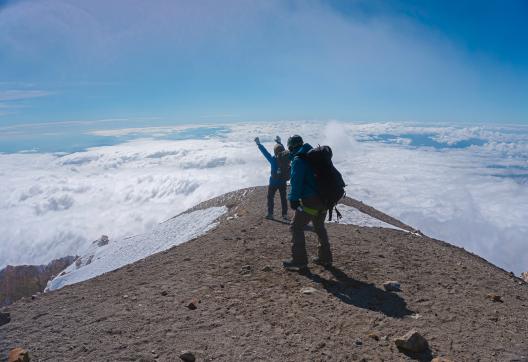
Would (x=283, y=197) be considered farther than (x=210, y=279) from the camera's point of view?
Yes

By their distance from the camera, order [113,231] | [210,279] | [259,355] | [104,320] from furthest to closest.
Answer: [113,231] < [210,279] < [104,320] < [259,355]

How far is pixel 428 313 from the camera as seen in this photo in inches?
221

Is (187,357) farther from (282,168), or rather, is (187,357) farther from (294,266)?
(282,168)

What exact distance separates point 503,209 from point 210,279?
213 m

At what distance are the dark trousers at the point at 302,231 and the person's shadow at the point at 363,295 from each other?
42 centimetres

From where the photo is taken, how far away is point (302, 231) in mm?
7238

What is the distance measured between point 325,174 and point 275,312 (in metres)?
2.79

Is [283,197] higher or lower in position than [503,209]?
higher

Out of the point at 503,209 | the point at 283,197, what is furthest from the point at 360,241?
the point at 503,209

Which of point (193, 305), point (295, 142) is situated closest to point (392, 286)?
point (295, 142)

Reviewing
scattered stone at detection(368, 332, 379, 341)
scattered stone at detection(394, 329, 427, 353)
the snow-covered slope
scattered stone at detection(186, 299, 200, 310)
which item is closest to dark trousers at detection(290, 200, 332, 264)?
scattered stone at detection(186, 299, 200, 310)

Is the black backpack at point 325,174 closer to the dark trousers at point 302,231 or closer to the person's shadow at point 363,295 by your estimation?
the dark trousers at point 302,231

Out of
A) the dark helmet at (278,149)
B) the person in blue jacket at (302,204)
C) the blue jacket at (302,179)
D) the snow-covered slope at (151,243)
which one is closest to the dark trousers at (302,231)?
the person in blue jacket at (302,204)

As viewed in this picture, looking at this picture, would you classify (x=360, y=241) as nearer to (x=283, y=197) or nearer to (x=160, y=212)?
(x=283, y=197)
